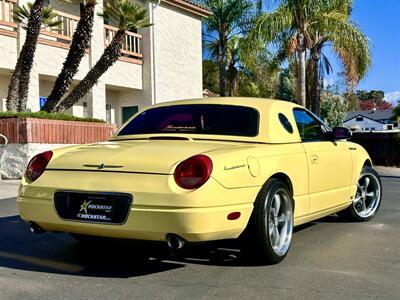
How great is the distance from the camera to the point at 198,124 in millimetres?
5242

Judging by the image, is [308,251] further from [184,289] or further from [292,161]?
[184,289]

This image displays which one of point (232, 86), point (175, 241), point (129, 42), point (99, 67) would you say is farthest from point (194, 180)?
point (232, 86)

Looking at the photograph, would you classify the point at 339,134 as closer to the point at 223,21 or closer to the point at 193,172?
the point at 193,172

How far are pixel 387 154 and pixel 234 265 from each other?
1934cm

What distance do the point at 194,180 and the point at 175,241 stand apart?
1.59 ft

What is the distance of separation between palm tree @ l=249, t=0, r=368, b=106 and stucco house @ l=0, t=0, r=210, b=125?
11.2 ft

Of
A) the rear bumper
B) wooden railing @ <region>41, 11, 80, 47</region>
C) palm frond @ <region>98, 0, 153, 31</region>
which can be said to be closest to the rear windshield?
the rear bumper

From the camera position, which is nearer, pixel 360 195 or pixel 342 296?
pixel 342 296

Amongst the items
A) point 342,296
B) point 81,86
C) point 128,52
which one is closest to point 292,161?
point 342,296

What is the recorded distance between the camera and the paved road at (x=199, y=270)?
3.96 metres

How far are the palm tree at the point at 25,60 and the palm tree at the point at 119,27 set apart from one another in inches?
39.4

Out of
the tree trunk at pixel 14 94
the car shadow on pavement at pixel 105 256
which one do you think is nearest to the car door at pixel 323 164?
the car shadow on pavement at pixel 105 256

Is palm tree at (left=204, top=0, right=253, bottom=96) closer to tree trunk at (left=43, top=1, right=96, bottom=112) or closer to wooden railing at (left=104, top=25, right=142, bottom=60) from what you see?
wooden railing at (left=104, top=25, right=142, bottom=60)

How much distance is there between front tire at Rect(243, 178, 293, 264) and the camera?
4.43 metres
